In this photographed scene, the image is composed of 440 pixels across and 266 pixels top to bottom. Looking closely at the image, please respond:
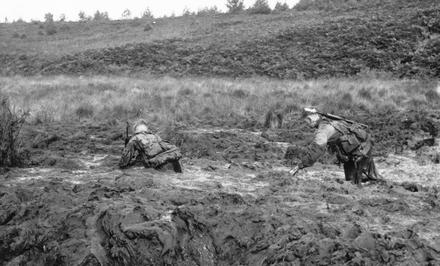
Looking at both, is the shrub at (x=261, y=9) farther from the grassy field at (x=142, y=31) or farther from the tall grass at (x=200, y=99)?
the tall grass at (x=200, y=99)

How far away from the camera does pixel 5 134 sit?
692cm

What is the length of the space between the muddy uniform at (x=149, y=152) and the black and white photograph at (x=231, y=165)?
20 mm

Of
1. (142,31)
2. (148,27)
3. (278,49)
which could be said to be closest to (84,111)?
(278,49)

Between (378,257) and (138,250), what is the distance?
204 centimetres

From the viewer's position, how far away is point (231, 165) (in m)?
7.45

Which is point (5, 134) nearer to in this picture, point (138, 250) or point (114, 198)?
point (114, 198)

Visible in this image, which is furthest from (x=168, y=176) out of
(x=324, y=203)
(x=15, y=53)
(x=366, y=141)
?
(x=15, y=53)

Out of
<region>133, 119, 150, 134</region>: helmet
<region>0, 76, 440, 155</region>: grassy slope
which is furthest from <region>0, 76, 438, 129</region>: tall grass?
<region>133, 119, 150, 134</region>: helmet

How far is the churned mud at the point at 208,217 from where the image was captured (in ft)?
13.5

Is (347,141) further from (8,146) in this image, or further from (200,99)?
(200,99)

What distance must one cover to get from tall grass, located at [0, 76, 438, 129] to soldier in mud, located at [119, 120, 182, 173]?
12.3ft

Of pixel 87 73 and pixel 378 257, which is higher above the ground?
pixel 378 257

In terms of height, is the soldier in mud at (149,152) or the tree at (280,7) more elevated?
the tree at (280,7)

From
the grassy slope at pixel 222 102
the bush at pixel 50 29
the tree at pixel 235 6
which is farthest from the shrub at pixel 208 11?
the grassy slope at pixel 222 102
